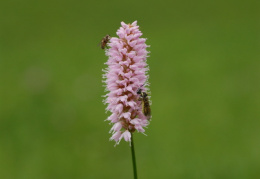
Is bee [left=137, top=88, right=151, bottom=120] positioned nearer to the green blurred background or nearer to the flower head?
the flower head

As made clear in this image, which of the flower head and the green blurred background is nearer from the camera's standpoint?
the flower head

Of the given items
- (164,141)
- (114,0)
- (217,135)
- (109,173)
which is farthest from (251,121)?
(114,0)

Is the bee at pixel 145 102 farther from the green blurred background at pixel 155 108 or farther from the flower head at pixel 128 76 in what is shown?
the green blurred background at pixel 155 108

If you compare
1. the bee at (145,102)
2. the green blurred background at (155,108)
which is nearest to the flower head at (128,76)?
the bee at (145,102)

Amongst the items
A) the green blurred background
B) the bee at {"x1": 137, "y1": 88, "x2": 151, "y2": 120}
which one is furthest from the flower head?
the green blurred background

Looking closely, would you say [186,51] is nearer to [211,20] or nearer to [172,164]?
[211,20]

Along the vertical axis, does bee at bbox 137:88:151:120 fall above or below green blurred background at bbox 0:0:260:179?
below
